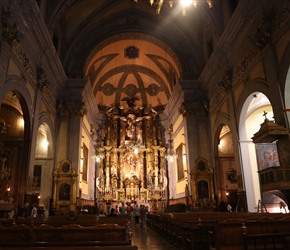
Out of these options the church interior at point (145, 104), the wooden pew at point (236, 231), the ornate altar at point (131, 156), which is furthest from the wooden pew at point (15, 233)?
the ornate altar at point (131, 156)

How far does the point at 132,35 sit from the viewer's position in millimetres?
15617

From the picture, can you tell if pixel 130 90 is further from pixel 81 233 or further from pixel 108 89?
pixel 81 233

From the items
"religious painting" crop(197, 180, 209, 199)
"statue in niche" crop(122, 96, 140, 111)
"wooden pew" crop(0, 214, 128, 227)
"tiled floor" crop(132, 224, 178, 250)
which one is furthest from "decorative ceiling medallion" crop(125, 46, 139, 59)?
"wooden pew" crop(0, 214, 128, 227)

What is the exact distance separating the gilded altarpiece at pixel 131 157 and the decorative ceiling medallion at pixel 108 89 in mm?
1501

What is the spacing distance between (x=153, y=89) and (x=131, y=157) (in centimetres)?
550

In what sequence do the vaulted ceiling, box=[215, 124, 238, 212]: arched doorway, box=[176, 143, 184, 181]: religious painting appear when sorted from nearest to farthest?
1. box=[215, 124, 238, 212]: arched doorway
2. the vaulted ceiling
3. box=[176, 143, 184, 181]: religious painting

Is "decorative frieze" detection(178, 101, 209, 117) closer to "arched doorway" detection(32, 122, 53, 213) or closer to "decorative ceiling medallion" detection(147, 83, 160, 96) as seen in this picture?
"arched doorway" detection(32, 122, 53, 213)

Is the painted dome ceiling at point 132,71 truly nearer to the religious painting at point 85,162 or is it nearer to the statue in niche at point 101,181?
the religious painting at point 85,162

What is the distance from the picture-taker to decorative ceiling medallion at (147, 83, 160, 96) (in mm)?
20844

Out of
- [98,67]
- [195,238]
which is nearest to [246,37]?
[195,238]

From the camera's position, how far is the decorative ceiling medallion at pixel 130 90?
69.6 ft

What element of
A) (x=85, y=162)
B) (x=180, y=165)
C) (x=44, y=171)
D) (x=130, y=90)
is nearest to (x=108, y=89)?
(x=130, y=90)

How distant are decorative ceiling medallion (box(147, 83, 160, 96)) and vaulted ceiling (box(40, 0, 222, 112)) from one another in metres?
2.77

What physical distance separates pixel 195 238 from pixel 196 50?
37.0 ft
